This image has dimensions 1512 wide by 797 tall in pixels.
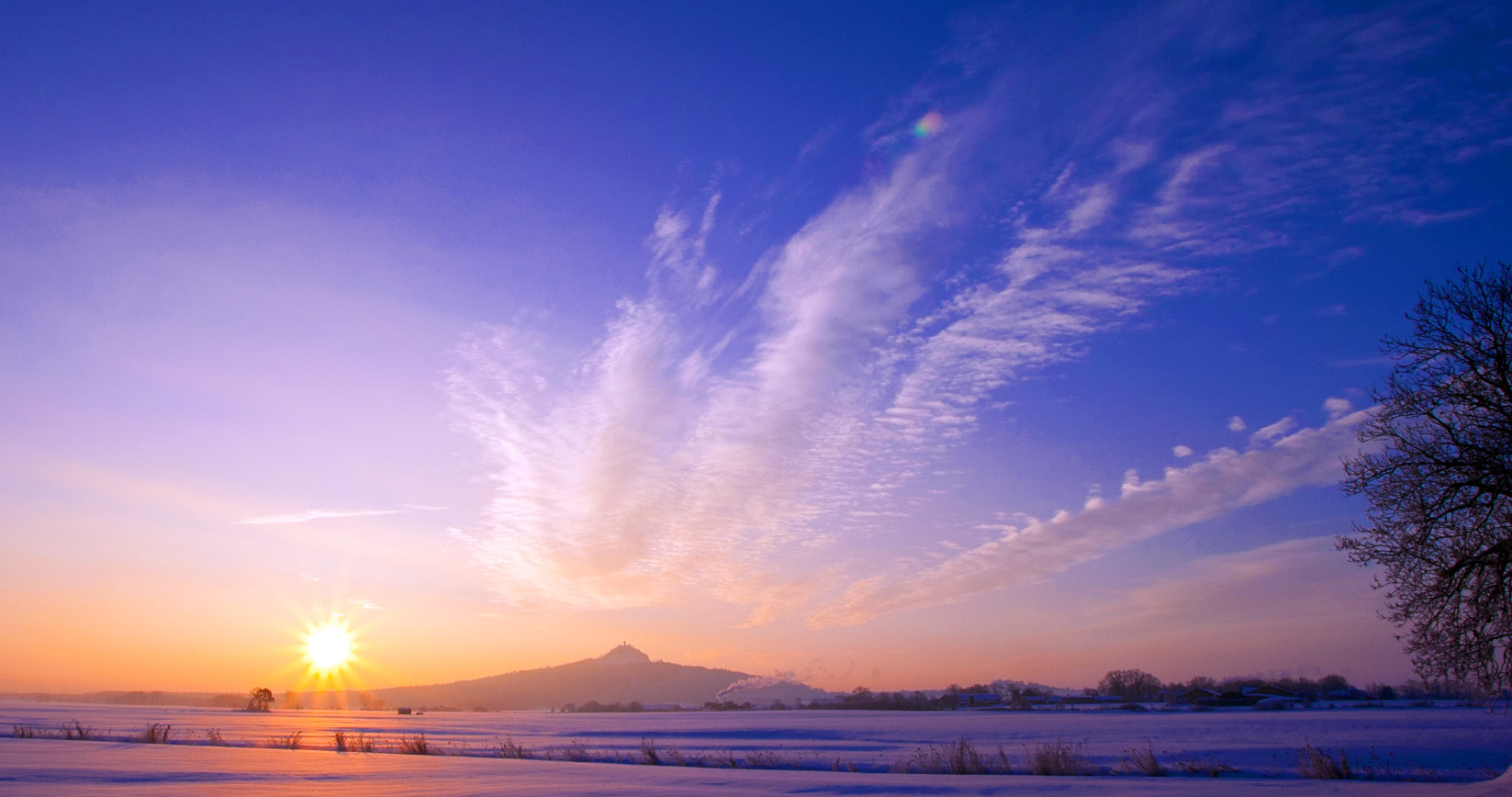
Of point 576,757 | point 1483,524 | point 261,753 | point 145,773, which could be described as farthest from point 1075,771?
point 261,753

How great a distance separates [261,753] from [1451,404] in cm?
3497

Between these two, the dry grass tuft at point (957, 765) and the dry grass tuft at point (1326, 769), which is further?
the dry grass tuft at point (957, 765)

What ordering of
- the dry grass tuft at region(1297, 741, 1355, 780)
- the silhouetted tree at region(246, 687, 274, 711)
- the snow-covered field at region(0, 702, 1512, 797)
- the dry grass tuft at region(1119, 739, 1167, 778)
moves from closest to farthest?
the snow-covered field at region(0, 702, 1512, 797) < the dry grass tuft at region(1297, 741, 1355, 780) < the dry grass tuft at region(1119, 739, 1167, 778) < the silhouetted tree at region(246, 687, 274, 711)

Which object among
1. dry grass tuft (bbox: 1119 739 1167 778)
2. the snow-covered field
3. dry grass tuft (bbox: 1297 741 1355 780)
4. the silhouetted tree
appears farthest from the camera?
the silhouetted tree

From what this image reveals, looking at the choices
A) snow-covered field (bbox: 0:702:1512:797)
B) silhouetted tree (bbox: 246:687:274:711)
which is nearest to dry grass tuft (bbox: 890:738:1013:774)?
snow-covered field (bbox: 0:702:1512:797)

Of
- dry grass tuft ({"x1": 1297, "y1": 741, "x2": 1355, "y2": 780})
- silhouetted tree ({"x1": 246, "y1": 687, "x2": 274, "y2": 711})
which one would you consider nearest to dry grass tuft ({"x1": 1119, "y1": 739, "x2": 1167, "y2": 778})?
dry grass tuft ({"x1": 1297, "y1": 741, "x2": 1355, "y2": 780})

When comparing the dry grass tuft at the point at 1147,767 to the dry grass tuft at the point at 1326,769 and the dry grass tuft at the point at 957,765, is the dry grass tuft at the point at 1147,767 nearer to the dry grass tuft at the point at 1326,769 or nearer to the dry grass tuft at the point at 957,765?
the dry grass tuft at the point at 957,765

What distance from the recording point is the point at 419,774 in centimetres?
1775

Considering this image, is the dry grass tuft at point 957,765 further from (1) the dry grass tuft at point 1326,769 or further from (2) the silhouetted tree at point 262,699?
(2) the silhouetted tree at point 262,699

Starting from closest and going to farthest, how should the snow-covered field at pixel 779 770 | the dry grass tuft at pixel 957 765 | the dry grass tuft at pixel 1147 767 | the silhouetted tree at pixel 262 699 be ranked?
1. the snow-covered field at pixel 779 770
2. the dry grass tuft at pixel 1147 767
3. the dry grass tuft at pixel 957 765
4. the silhouetted tree at pixel 262 699

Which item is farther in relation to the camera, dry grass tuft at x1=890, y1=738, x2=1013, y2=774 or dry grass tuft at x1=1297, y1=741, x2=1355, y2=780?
dry grass tuft at x1=890, y1=738, x2=1013, y2=774

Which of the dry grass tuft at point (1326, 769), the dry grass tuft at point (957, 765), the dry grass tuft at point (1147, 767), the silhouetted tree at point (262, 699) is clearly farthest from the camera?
the silhouetted tree at point (262, 699)

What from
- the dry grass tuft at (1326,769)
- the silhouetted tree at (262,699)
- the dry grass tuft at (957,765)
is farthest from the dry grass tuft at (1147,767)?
the silhouetted tree at (262,699)

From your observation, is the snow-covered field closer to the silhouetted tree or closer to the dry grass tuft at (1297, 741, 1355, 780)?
the dry grass tuft at (1297, 741, 1355, 780)
